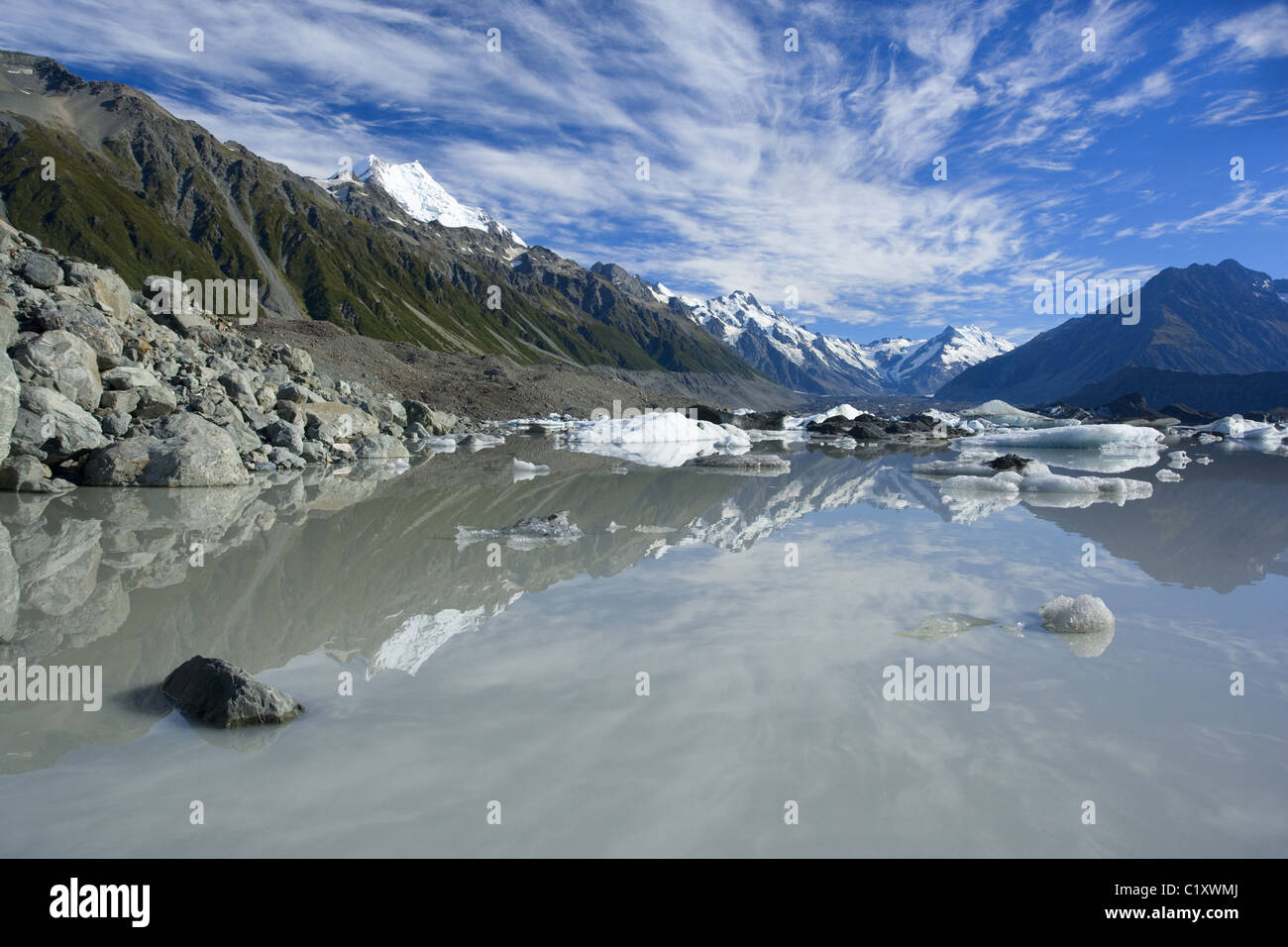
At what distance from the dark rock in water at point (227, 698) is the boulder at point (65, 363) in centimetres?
1422

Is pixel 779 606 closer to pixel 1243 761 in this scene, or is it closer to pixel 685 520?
pixel 1243 761

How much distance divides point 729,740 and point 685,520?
966cm

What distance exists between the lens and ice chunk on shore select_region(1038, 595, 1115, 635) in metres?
7.12

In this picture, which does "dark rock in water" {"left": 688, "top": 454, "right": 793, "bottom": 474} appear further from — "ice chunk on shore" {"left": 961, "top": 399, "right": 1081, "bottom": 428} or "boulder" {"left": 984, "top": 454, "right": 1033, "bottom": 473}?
"ice chunk on shore" {"left": 961, "top": 399, "right": 1081, "bottom": 428}

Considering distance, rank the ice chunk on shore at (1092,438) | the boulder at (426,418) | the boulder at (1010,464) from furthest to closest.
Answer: the ice chunk on shore at (1092,438)
the boulder at (426,418)
the boulder at (1010,464)

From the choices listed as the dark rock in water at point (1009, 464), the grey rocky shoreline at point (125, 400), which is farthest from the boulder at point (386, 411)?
the dark rock in water at point (1009, 464)

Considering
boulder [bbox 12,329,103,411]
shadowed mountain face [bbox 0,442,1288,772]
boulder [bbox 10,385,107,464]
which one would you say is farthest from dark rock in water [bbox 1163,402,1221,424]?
boulder [bbox 10,385,107,464]

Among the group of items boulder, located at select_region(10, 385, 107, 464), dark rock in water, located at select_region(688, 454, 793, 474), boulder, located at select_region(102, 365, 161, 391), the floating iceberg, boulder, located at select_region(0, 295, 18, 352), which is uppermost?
boulder, located at select_region(0, 295, 18, 352)

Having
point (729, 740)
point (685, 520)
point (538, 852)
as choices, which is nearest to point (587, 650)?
point (729, 740)

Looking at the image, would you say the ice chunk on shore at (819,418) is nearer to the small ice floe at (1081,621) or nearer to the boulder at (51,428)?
the boulder at (51,428)

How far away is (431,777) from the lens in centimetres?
426

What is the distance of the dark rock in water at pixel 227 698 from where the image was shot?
4.97m

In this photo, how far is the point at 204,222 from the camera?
140 m

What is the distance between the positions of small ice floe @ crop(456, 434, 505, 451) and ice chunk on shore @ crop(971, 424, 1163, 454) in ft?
91.8
